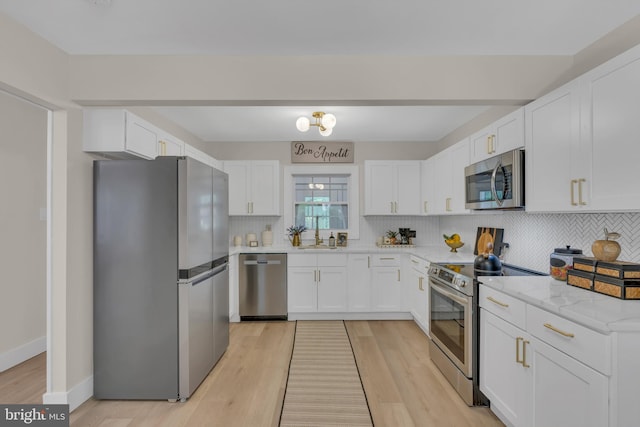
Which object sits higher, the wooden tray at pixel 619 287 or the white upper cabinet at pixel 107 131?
the white upper cabinet at pixel 107 131

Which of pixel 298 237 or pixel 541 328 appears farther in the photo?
pixel 298 237

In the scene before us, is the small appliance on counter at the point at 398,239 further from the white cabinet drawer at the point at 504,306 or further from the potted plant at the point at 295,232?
the white cabinet drawer at the point at 504,306

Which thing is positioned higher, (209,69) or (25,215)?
(209,69)

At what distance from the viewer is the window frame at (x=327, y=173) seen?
4.99 m

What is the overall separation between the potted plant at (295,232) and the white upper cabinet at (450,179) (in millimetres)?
1834

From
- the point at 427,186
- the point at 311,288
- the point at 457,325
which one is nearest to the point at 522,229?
the point at 457,325

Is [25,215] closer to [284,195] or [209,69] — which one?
[209,69]

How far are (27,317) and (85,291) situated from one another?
4.41 ft

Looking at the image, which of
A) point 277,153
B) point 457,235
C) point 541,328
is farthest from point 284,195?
point 541,328

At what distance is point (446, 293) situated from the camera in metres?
2.76

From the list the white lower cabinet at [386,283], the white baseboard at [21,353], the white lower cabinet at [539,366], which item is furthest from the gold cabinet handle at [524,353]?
the white baseboard at [21,353]

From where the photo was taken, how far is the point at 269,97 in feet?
7.93

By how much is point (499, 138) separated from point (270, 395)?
8.85ft

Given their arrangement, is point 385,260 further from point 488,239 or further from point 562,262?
point 562,262
